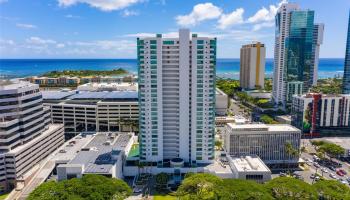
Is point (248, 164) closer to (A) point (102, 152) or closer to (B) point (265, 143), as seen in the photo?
(B) point (265, 143)

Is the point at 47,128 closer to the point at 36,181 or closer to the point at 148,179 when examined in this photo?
the point at 36,181

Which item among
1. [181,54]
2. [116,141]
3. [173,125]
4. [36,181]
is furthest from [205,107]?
[36,181]

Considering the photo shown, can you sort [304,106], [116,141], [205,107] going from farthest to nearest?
1. [304,106]
2. [116,141]
3. [205,107]

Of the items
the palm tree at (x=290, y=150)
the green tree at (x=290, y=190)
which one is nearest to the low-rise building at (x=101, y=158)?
the green tree at (x=290, y=190)

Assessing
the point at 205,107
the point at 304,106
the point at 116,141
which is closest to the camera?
the point at 205,107

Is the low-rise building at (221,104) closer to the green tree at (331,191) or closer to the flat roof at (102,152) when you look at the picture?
the flat roof at (102,152)

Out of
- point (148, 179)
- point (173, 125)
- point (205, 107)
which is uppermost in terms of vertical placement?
point (205, 107)
